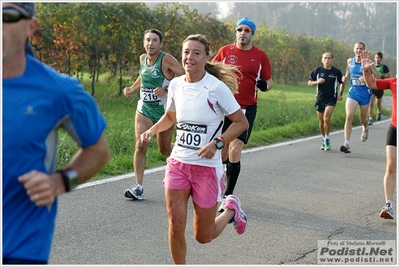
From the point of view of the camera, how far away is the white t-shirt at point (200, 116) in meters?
5.39

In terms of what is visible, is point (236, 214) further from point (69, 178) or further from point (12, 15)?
point (12, 15)

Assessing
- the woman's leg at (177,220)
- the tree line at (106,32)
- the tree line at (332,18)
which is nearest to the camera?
the woman's leg at (177,220)

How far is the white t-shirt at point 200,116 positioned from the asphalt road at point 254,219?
100 centimetres

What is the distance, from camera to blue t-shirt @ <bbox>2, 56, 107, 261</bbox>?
2930 millimetres

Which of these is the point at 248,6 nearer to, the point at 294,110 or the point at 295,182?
the point at 294,110

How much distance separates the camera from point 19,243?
3.07 metres

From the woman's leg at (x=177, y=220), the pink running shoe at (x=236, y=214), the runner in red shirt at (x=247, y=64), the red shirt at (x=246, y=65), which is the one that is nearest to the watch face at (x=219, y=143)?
the woman's leg at (x=177, y=220)

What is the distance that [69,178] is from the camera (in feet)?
10.1

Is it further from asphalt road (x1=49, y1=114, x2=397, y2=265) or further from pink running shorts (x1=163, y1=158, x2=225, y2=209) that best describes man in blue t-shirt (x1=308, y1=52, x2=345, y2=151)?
pink running shorts (x1=163, y1=158, x2=225, y2=209)

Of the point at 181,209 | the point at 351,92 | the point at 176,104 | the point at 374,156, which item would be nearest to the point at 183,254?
the point at 181,209

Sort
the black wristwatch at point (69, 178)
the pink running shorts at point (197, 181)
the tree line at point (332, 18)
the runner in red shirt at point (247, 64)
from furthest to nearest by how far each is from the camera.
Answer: the tree line at point (332, 18) < the runner in red shirt at point (247, 64) < the pink running shorts at point (197, 181) < the black wristwatch at point (69, 178)

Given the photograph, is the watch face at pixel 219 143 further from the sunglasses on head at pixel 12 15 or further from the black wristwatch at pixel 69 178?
the sunglasses on head at pixel 12 15

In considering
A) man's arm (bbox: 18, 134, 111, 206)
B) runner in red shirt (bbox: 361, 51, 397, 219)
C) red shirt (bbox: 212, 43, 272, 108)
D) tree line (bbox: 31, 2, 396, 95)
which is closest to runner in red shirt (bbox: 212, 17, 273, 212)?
red shirt (bbox: 212, 43, 272, 108)

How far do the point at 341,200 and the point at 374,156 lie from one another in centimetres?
457
